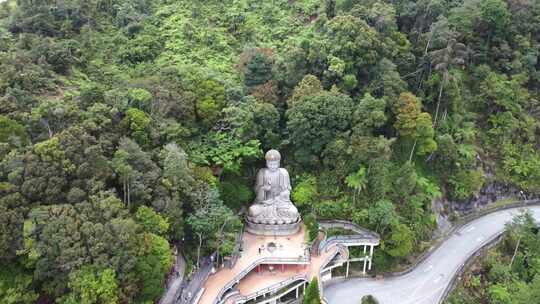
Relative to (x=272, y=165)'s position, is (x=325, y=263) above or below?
below

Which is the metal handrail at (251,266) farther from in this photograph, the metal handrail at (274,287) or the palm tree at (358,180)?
the palm tree at (358,180)

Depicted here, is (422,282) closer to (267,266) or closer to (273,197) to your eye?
(267,266)

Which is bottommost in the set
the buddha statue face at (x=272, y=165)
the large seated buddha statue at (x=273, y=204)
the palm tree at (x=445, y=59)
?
the large seated buddha statue at (x=273, y=204)

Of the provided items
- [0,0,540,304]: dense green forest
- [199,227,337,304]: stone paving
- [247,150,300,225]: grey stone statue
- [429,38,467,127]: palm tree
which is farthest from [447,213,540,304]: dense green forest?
[247,150,300,225]: grey stone statue

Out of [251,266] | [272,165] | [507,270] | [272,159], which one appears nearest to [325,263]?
[251,266]

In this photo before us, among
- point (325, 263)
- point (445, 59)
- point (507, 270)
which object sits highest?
point (445, 59)

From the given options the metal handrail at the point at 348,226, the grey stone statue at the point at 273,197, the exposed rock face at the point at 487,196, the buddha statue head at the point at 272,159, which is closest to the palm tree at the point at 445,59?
the exposed rock face at the point at 487,196
